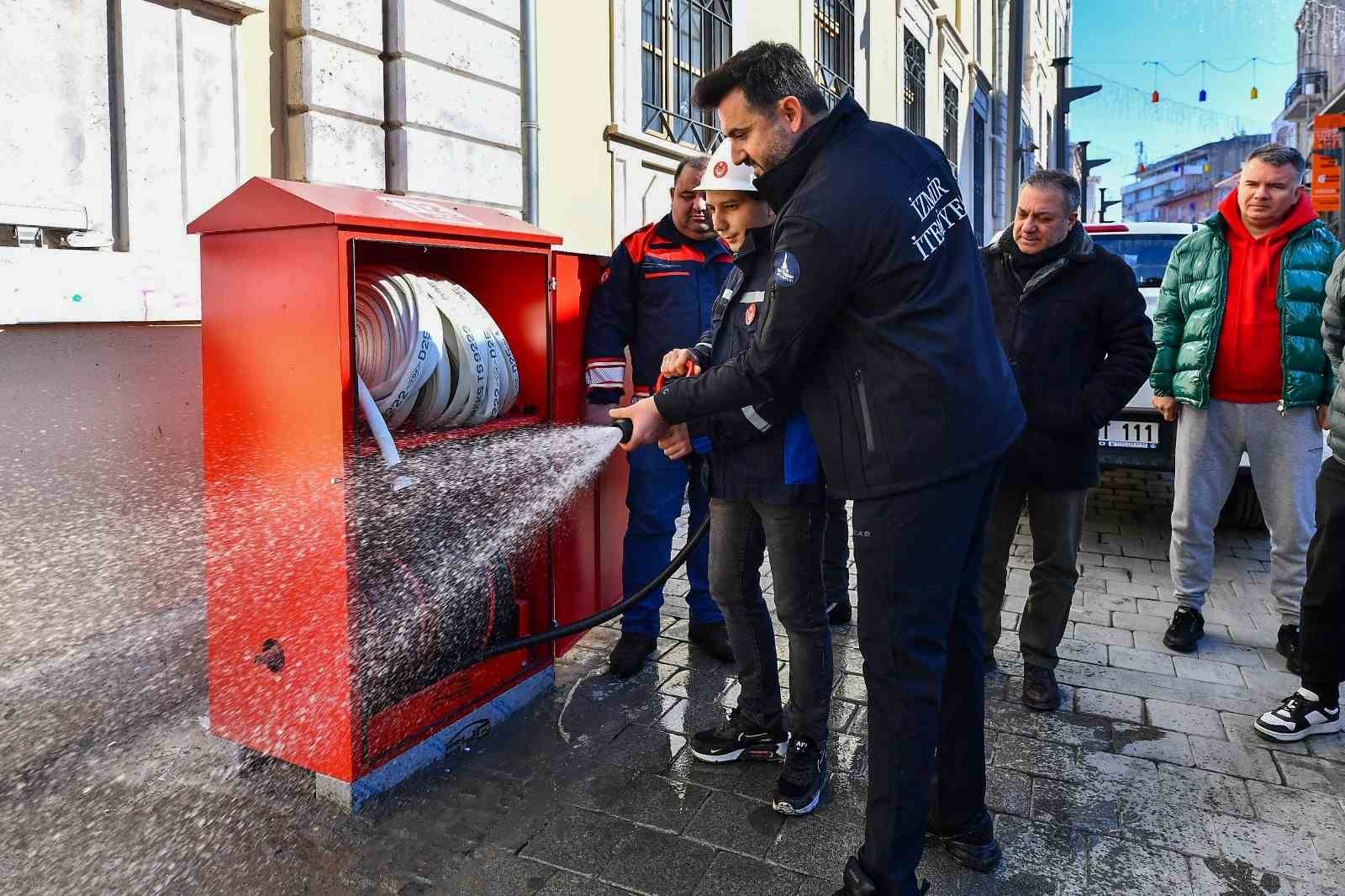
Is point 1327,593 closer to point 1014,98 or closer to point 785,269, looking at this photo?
point 785,269

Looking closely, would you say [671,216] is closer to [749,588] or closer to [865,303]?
[749,588]

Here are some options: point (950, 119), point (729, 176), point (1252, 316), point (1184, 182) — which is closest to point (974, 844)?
point (729, 176)

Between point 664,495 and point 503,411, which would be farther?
point 664,495

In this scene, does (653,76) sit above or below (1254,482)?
above

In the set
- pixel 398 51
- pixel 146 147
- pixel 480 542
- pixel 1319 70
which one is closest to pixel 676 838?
pixel 480 542

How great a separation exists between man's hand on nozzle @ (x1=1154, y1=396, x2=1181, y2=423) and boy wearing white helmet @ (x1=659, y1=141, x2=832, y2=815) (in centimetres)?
222

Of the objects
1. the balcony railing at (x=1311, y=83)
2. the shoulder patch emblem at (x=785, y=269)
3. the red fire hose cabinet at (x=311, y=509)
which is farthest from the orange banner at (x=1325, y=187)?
the balcony railing at (x=1311, y=83)

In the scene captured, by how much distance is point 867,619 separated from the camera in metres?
2.35

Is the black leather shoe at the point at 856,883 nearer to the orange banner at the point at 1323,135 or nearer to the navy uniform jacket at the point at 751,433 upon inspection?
the navy uniform jacket at the point at 751,433

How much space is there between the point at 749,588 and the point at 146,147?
2.84 m

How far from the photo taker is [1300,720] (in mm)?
3336

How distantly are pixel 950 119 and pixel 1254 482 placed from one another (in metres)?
17.5

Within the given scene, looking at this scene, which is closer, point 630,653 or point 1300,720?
point 1300,720

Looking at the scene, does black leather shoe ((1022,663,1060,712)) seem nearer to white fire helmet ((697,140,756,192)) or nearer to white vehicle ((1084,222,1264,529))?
white vehicle ((1084,222,1264,529))
